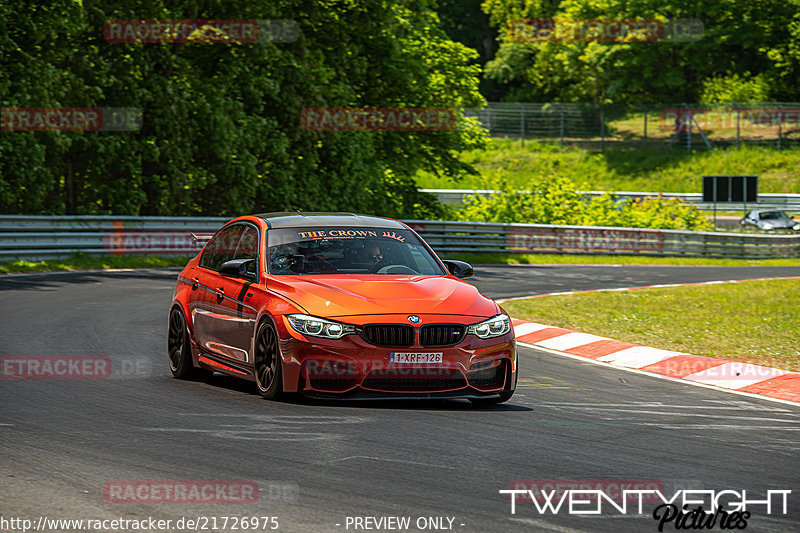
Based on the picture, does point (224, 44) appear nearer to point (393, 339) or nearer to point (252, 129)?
point (252, 129)

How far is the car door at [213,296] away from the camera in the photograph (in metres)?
9.50

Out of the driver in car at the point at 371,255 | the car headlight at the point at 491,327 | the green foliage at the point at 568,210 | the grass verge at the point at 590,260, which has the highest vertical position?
the driver in car at the point at 371,255

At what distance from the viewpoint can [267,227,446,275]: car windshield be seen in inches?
368

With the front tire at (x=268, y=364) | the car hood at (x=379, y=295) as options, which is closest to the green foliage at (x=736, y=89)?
the car hood at (x=379, y=295)

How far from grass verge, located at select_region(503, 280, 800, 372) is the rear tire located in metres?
6.05

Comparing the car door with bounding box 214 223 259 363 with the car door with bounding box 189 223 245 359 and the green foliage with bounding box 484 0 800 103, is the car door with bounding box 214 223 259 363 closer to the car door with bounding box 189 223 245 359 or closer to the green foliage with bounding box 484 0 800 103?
the car door with bounding box 189 223 245 359

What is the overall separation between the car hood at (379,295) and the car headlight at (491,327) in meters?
0.08

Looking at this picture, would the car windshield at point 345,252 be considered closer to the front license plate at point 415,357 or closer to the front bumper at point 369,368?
the front bumper at point 369,368

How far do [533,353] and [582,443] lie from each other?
5.49m

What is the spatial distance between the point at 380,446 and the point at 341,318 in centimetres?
147

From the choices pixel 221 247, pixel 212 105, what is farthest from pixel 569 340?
pixel 212 105

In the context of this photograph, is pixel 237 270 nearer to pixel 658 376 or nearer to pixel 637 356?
pixel 658 376

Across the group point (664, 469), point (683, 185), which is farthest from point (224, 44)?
point (683, 185)

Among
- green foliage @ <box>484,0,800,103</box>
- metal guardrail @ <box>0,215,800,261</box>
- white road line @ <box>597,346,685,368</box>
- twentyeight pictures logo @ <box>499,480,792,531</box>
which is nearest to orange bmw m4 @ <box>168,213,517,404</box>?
twentyeight pictures logo @ <box>499,480,792,531</box>
